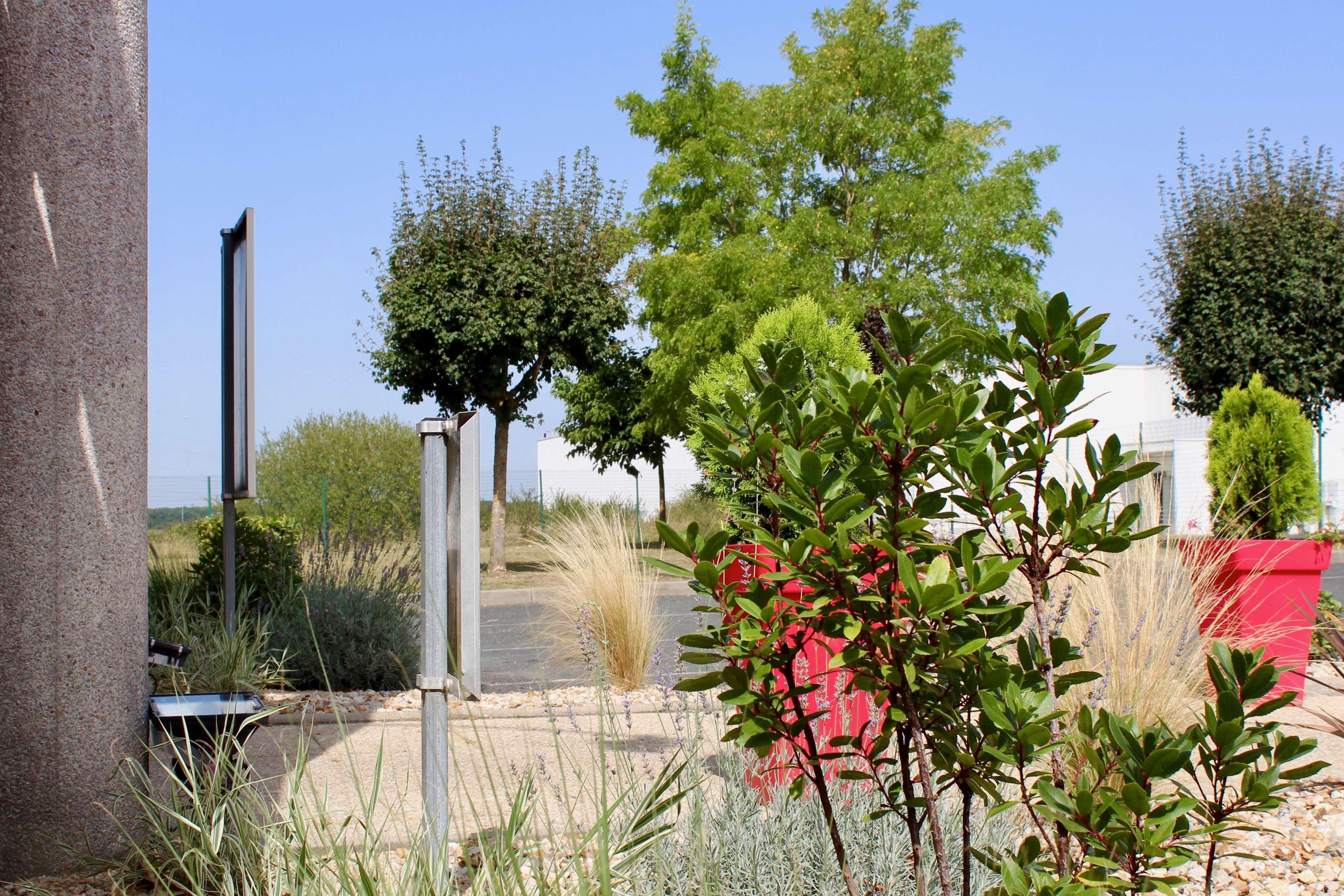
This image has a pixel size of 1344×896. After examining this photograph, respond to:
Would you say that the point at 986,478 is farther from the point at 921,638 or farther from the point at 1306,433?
the point at 1306,433

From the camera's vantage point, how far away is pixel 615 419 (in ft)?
69.0

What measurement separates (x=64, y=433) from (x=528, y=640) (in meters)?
6.67

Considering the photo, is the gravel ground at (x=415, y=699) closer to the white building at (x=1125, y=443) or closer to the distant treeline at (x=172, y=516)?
the white building at (x=1125, y=443)

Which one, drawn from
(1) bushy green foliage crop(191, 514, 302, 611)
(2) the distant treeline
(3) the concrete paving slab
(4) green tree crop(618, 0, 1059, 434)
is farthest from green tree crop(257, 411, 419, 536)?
(3) the concrete paving slab

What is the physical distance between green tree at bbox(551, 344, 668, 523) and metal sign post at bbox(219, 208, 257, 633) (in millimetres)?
14437

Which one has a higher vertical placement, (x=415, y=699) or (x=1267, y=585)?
(x=1267, y=585)

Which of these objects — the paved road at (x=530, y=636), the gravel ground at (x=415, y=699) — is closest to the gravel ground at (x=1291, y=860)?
the paved road at (x=530, y=636)

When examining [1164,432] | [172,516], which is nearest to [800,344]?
[172,516]

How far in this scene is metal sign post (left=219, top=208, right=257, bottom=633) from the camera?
351 cm

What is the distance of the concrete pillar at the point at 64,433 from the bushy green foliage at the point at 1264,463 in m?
6.29

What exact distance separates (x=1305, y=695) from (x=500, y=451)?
12.9 m

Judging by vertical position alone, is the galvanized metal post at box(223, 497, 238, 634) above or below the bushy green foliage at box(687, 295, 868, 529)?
below

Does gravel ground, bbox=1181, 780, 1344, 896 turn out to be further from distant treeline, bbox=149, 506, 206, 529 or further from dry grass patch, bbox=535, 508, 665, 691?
distant treeline, bbox=149, 506, 206, 529

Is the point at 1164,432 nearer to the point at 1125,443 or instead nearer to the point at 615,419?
the point at 1125,443
